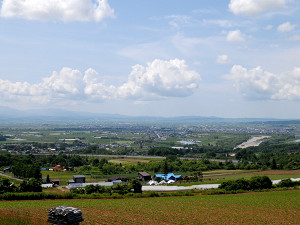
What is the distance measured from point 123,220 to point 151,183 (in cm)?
2648

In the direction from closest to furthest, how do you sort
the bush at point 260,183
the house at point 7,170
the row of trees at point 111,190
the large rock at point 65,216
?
the large rock at point 65,216 < the row of trees at point 111,190 < the bush at point 260,183 < the house at point 7,170

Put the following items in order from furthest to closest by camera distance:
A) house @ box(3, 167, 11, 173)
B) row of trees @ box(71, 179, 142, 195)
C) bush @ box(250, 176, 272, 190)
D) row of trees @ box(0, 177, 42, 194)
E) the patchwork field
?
house @ box(3, 167, 11, 173) < bush @ box(250, 176, 272, 190) < row of trees @ box(71, 179, 142, 195) < row of trees @ box(0, 177, 42, 194) < the patchwork field

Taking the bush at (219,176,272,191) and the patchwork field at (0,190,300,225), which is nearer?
the patchwork field at (0,190,300,225)

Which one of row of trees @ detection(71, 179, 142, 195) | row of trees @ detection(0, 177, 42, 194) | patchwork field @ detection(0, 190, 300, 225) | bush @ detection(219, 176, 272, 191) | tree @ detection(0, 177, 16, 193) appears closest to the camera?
patchwork field @ detection(0, 190, 300, 225)

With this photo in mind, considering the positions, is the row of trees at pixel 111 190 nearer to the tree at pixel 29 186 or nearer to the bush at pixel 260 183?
the tree at pixel 29 186

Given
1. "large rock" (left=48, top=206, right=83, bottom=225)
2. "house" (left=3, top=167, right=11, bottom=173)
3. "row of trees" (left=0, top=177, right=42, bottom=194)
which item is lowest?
"house" (left=3, top=167, right=11, bottom=173)

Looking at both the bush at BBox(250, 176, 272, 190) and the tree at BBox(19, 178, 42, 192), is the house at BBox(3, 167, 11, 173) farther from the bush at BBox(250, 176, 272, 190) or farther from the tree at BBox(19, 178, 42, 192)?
the bush at BBox(250, 176, 272, 190)

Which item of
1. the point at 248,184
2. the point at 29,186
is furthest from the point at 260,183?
the point at 29,186

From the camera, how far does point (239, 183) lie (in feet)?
106

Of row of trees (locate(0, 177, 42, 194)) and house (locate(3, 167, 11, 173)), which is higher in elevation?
row of trees (locate(0, 177, 42, 194))

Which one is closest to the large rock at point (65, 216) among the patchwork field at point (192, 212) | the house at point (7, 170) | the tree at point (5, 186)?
the patchwork field at point (192, 212)

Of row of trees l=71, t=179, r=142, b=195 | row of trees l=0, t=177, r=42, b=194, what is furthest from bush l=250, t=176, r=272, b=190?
row of trees l=0, t=177, r=42, b=194

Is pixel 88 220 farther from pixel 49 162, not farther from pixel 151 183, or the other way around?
pixel 49 162

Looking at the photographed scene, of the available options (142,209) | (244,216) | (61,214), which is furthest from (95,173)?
(61,214)
